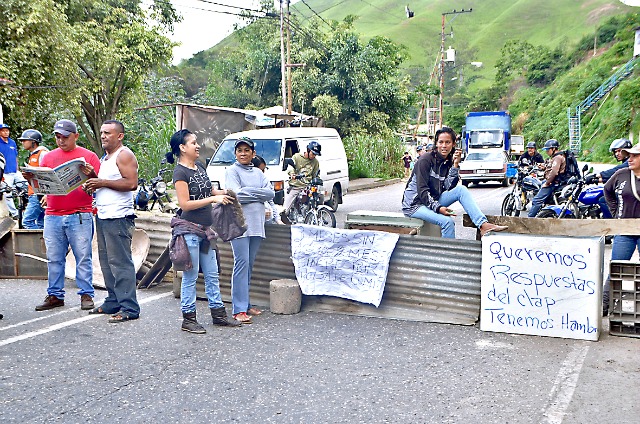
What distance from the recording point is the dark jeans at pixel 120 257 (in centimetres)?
679

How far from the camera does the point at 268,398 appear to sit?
15.7ft

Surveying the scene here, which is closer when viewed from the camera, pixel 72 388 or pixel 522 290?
pixel 72 388

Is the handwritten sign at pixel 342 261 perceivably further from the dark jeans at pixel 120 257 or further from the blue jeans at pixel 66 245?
the blue jeans at pixel 66 245

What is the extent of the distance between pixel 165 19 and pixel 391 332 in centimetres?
2477

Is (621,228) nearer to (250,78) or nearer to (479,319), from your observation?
(479,319)

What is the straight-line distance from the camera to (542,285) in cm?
616

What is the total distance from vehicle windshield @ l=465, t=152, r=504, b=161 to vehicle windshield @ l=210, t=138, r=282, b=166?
49.9 feet

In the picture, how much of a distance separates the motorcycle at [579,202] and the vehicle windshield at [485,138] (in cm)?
2307

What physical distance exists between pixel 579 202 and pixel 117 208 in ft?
26.7

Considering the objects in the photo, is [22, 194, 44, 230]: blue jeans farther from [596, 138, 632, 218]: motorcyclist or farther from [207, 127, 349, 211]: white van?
[596, 138, 632, 218]: motorcyclist

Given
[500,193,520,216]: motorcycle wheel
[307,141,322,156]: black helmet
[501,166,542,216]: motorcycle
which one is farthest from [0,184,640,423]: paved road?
[500,193,520,216]: motorcycle wheel

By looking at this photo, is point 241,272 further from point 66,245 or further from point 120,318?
point 66,245

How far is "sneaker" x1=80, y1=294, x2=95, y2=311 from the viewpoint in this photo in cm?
737

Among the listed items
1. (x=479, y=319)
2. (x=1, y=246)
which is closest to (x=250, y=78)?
(x=1, y=246)
